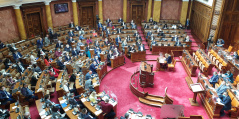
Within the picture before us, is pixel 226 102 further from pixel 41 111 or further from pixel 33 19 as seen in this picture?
pixel 33 19

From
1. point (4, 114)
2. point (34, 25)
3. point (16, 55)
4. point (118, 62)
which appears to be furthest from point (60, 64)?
point (34, 25)

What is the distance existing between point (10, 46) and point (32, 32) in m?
3.63

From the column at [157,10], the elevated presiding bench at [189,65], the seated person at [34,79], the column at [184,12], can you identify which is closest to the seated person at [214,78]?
the elevated presiding bench at [189,65]

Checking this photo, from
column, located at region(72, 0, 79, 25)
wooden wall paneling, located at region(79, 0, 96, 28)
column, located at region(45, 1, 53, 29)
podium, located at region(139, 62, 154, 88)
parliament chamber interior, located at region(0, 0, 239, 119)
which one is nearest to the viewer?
parliament chamber interior, located at region(0, 0, 239, 119)

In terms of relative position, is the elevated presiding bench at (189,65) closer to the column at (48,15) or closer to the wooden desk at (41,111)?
the wooden desk at (41,111)

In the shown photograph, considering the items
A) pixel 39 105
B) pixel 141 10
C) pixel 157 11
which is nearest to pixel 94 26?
pixel 141 10

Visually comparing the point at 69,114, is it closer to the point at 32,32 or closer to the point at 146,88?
the point at 146,88

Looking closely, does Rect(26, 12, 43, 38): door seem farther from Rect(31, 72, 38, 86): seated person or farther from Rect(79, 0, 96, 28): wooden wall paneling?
Rect(31, 72, 38, 86): seated person

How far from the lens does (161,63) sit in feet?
39.4

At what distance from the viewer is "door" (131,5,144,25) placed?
2102 cm

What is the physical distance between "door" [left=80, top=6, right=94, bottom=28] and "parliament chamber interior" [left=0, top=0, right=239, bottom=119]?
11 cm

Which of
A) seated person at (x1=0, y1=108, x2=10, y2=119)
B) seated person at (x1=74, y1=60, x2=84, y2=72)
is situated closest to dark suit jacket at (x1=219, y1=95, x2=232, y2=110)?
seated person at (x1=74, y1=60, x2=84, y2=72)

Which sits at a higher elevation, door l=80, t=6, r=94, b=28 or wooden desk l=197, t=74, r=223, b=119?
door l=80, t=6, r=94, b=28

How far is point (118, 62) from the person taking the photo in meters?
13.0
